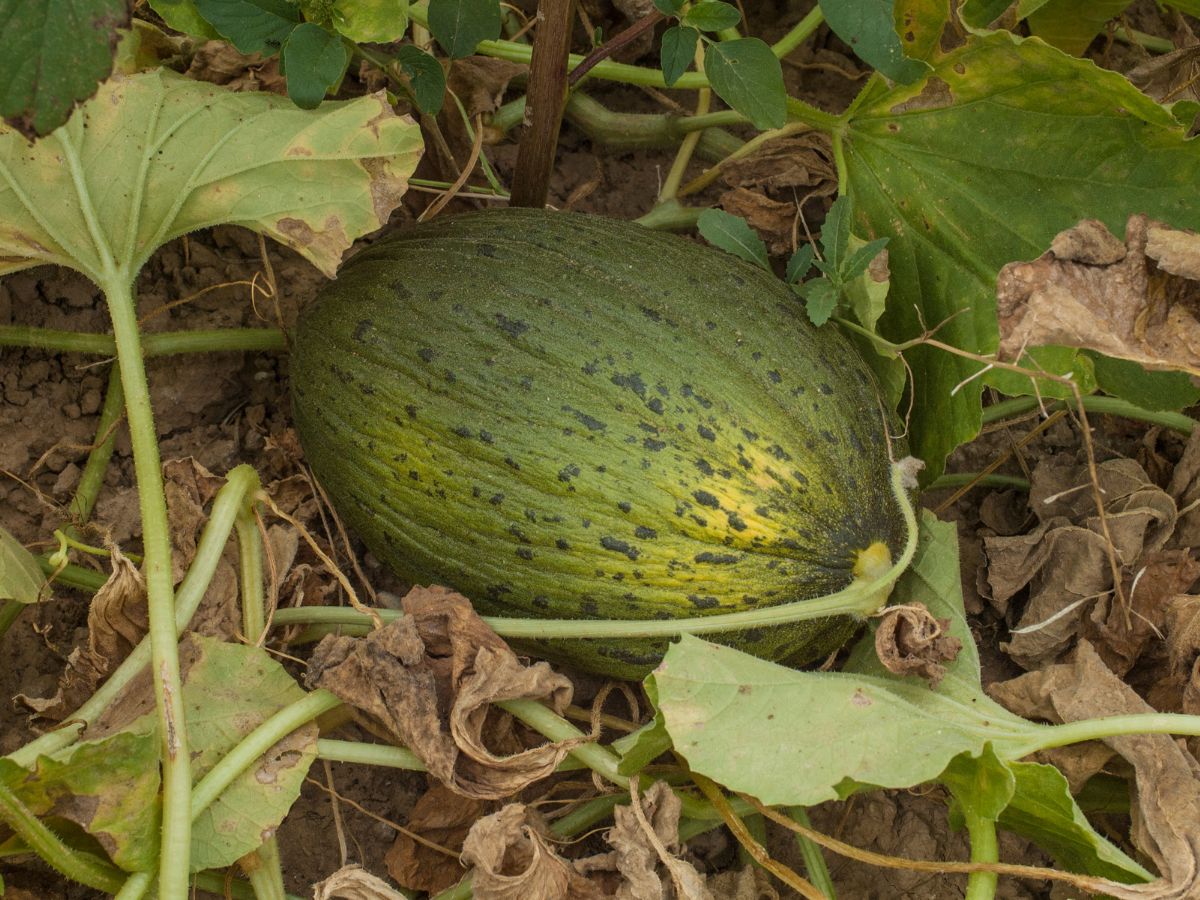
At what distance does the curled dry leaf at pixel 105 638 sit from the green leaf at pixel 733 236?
44.6 inches

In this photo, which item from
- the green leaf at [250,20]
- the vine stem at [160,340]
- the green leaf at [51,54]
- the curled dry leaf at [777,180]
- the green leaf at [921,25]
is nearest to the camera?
the green leaf at [51,54]

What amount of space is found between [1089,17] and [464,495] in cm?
167

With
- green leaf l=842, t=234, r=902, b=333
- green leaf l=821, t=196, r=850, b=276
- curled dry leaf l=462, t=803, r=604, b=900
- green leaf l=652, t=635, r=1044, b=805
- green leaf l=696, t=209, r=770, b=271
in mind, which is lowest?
curled dry leaf l=462, t=803, r=604, b=900

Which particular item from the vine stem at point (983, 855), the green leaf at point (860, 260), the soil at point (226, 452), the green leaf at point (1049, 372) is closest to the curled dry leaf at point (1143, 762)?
the vine stem at point (983, 855)

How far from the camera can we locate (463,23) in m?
2.17

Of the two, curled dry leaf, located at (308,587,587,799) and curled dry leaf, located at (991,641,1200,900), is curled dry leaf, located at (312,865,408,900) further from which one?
curled dry leaf, located at (991,641,1200,900)

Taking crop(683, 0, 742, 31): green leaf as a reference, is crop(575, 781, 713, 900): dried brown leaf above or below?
below

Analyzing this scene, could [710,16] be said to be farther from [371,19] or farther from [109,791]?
[109,791]

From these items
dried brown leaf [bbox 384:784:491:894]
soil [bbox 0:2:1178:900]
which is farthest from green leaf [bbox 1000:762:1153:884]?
dried brown leaf [bbox 384:784:491:894]

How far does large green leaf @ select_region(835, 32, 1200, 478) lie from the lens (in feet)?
7.00

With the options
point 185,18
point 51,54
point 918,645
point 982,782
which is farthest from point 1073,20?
point 51,54

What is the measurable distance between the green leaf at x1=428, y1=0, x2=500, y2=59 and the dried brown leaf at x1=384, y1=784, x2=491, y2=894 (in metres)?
1.29

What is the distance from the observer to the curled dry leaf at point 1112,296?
2000mm

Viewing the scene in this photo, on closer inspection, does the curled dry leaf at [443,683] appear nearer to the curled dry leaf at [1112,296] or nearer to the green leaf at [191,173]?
the green leaf at [191,173]
